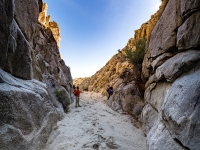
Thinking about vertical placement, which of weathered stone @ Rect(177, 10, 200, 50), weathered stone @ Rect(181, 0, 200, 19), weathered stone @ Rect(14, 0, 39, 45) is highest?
weathered stone @ Rect(14, 0, 39, 45)

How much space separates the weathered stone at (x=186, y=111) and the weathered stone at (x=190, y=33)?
1155 millimetres

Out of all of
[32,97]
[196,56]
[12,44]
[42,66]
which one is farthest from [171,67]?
[42,66]

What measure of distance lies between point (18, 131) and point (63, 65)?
1704cm

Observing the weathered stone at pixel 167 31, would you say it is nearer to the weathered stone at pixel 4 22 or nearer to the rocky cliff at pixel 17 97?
the rocky cliff at pixel 17 97

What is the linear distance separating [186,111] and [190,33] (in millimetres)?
3114

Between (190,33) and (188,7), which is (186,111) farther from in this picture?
(188,7)

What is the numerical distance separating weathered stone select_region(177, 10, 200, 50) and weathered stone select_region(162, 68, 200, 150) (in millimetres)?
1155

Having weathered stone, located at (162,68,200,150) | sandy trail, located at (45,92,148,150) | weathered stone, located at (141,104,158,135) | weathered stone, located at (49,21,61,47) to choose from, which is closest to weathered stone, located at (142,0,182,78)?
weathered stone, located at (162,68,200,150)

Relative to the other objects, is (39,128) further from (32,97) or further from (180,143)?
(180,143)

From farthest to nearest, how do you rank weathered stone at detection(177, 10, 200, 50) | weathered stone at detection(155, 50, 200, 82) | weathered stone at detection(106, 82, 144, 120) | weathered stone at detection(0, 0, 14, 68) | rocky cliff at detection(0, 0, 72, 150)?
weathered stone at detection(106, 82, 144, 120)
weathered stone at detection(177, 10, 200, 50)
weathered stone at detection(155, 50, 200, 82)
weathered stone at detection(0, 0, 14, 68)
rocky cliff at detection(0, 0, 72, 150)

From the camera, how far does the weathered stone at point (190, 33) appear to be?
189 inches

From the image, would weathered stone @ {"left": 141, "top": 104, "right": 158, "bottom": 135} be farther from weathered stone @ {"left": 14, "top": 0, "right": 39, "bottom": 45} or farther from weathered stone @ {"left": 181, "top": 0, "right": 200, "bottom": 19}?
weathered stone @ {"left": 14, "top": 0, "right": 39, "bottom": 45}

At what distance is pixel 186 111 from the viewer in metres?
3.94

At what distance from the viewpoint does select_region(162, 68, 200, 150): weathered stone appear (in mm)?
3578
